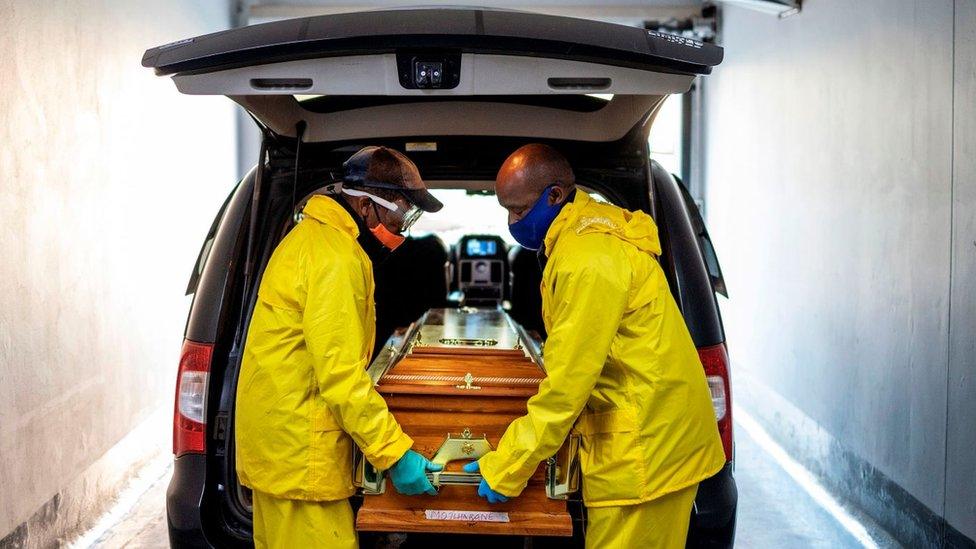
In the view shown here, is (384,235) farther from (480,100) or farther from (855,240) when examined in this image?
(855,240)

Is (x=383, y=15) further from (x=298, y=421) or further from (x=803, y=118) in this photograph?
(x=803, y=118)

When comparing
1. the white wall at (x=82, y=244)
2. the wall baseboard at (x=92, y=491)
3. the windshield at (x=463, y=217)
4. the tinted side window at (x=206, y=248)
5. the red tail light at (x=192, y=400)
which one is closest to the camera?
the red tail light at (x=192, y=400)

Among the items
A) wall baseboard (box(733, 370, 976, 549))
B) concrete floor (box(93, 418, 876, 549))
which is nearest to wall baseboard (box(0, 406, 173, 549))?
concrete floor (box(93, 418, 876, 549))

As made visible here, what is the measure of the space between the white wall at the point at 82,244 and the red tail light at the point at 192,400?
1132 mm

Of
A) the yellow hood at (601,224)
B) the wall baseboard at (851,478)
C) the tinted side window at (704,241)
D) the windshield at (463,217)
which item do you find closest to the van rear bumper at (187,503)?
the yellow hood at (601,224)

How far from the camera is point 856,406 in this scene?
5.02 meters

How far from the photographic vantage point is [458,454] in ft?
8.87

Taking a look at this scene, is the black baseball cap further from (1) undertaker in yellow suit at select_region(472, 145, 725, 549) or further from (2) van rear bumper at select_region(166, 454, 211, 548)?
(2) van rear bumper at select_region(166, 454, 211, 548)

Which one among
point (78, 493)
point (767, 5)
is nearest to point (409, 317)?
point (78, 493)

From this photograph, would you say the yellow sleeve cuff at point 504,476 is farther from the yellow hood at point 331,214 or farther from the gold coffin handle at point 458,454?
the yellow hood at point 331,214

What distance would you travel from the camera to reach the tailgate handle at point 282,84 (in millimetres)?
2422

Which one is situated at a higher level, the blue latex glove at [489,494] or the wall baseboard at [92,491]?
the blue latex glove at [489,494]

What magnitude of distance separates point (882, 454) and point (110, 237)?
407cm

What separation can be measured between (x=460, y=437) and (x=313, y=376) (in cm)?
50
